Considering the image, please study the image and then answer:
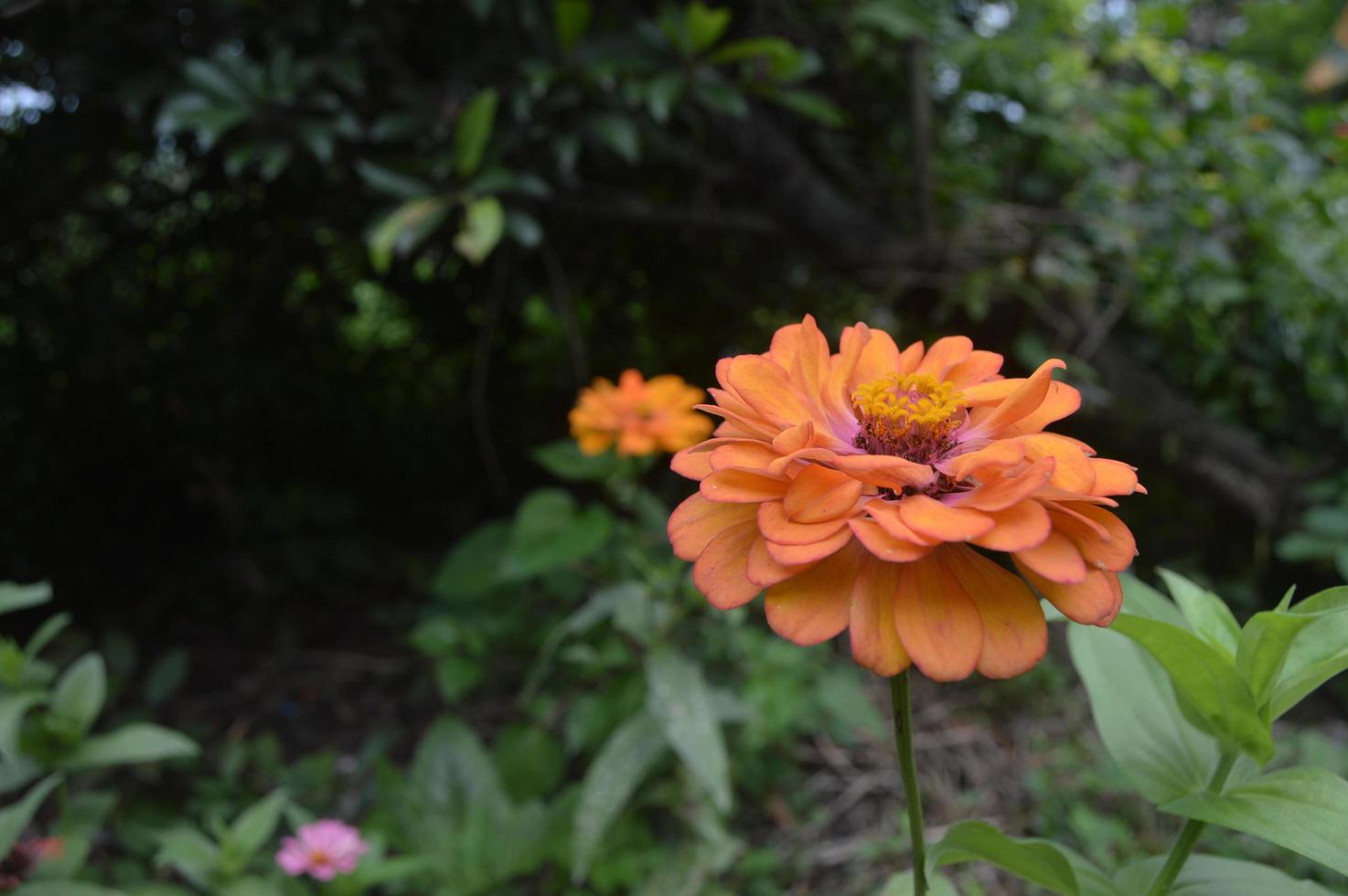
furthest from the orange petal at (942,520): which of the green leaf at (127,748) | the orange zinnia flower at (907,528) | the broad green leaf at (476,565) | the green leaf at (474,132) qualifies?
the broad green leaf at (476,565)

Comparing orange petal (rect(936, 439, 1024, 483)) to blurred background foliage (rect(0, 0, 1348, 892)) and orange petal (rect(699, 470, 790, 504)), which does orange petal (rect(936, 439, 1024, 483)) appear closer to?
orange petal (rect(699, 470, 790, 504))

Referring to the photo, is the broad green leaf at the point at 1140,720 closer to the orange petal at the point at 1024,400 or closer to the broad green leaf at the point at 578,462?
the orange petal at the point at 1024,400

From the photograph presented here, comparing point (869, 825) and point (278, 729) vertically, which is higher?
point (278, 729)

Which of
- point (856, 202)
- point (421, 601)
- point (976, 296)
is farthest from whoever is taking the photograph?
point (421, 601)

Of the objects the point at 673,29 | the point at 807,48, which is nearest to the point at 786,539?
the point at 673,29

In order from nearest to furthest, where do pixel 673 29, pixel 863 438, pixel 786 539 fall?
1. pixel 786 539
2. pixel 863 438
3. pixel 673 29

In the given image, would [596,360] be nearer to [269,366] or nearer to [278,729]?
[269,366]

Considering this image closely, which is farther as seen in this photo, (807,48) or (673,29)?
(807,48)
